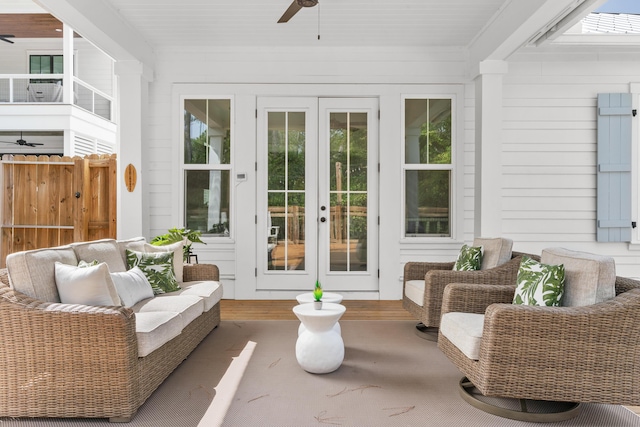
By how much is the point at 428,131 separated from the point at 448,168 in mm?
518

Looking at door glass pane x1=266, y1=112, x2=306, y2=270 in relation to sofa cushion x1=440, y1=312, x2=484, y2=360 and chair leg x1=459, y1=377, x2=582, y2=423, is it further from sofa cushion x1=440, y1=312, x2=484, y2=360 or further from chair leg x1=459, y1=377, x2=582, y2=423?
chair leg x1=459, y1=377, x2=582, y2=423

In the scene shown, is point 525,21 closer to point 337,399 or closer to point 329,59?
point 329,59

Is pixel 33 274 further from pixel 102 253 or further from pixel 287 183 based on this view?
pixel 287 183

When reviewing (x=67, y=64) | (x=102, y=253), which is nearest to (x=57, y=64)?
(x=67, y=64)

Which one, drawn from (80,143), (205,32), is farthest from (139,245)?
(80,143)

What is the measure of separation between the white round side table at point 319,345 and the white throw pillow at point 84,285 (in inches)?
46.0

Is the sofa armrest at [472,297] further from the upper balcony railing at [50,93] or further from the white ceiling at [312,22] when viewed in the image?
the upper balcony railing at [50,93]

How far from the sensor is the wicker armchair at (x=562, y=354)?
231cm

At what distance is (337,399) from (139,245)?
226 centimetres

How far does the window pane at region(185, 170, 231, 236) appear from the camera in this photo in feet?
18.5

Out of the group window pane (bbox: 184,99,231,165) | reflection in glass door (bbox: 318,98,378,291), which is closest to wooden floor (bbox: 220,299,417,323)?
reflection in glass door (bbox: 318,98,378,291)

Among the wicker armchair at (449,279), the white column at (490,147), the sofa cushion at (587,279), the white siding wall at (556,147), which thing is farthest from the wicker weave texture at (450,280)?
the white siding wall at (556,147)

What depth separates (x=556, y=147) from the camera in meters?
5.51

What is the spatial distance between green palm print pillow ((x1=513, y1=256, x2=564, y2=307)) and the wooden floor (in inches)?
76.7
